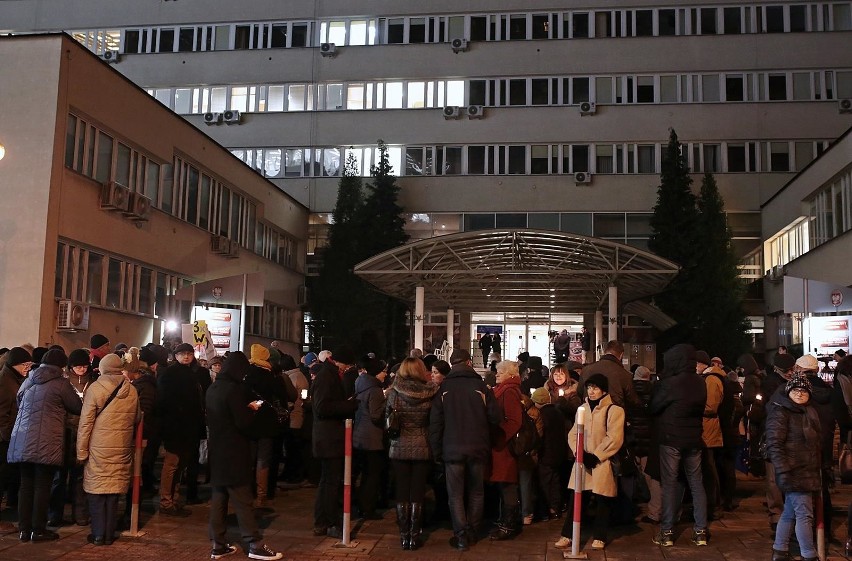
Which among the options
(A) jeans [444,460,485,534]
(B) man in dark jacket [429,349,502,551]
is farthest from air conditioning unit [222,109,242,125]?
(A) jeans [444,460,485,534]

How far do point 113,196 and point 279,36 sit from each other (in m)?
21.9

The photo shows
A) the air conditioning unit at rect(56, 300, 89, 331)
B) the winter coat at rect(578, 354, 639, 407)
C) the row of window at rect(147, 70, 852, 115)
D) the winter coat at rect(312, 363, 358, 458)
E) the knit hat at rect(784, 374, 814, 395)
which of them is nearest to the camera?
the knit hat at rect(784, 374, 814, 395)

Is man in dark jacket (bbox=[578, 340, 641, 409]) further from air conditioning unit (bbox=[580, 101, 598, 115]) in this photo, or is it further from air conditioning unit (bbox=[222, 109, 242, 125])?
air conditioning unit (bbox=[222, 109, 242, 125])

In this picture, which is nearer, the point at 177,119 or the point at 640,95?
the point at 177,119

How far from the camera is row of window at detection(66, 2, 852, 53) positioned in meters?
37.4

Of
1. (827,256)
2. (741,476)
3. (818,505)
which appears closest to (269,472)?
(818,505)

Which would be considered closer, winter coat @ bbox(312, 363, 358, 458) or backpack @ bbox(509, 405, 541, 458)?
backpack @ bbox(509, 405, 541, 458)

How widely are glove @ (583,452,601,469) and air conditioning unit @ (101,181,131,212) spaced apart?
49.6 feet

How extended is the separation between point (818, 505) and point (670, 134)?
2983cm

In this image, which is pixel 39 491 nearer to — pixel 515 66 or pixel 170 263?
pixel 170 263

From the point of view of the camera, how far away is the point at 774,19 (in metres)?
Answer: 37.4

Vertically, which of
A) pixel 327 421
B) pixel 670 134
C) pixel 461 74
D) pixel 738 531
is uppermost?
pixel 461 74

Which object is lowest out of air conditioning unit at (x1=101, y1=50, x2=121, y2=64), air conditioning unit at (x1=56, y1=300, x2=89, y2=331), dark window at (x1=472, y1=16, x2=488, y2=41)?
air conditioning unit at (x1=56, y1=300, x2=89, y2=331)

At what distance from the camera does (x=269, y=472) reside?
12625mm
